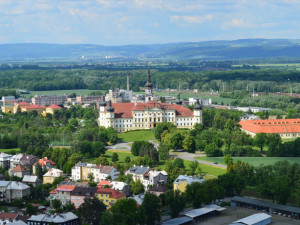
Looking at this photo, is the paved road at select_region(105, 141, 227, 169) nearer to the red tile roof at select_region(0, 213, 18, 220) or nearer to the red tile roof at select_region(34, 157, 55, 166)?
the red tile roof at select_region(34, 157, 55, 166)

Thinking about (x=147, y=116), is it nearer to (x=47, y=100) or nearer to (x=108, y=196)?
(x=108, y=196)

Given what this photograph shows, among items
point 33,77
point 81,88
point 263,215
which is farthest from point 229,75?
point 263,215

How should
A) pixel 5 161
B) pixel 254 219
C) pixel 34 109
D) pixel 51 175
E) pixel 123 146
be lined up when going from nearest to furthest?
pixel 254 219 → pixel 51 175 → pixel 5 161 → pixel 123 146 → pixel 34 109

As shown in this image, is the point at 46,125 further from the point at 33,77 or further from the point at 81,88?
the point at 33,77

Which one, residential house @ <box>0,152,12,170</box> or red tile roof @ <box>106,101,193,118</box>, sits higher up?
red tile roof @ <box>106,101,193,118</box>

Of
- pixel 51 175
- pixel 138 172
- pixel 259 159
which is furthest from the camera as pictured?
pixel 259 159

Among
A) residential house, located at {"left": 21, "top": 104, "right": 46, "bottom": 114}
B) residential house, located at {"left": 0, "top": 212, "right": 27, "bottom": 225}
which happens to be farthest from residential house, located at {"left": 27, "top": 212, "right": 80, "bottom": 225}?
residential house, located at {"left": 21, "top": 104, "right": 46, "bottom": 114}

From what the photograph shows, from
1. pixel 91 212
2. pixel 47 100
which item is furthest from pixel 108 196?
pixel 47 100

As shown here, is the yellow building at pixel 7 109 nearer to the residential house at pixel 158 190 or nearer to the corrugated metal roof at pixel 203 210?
the residential house at pixel 158 190
